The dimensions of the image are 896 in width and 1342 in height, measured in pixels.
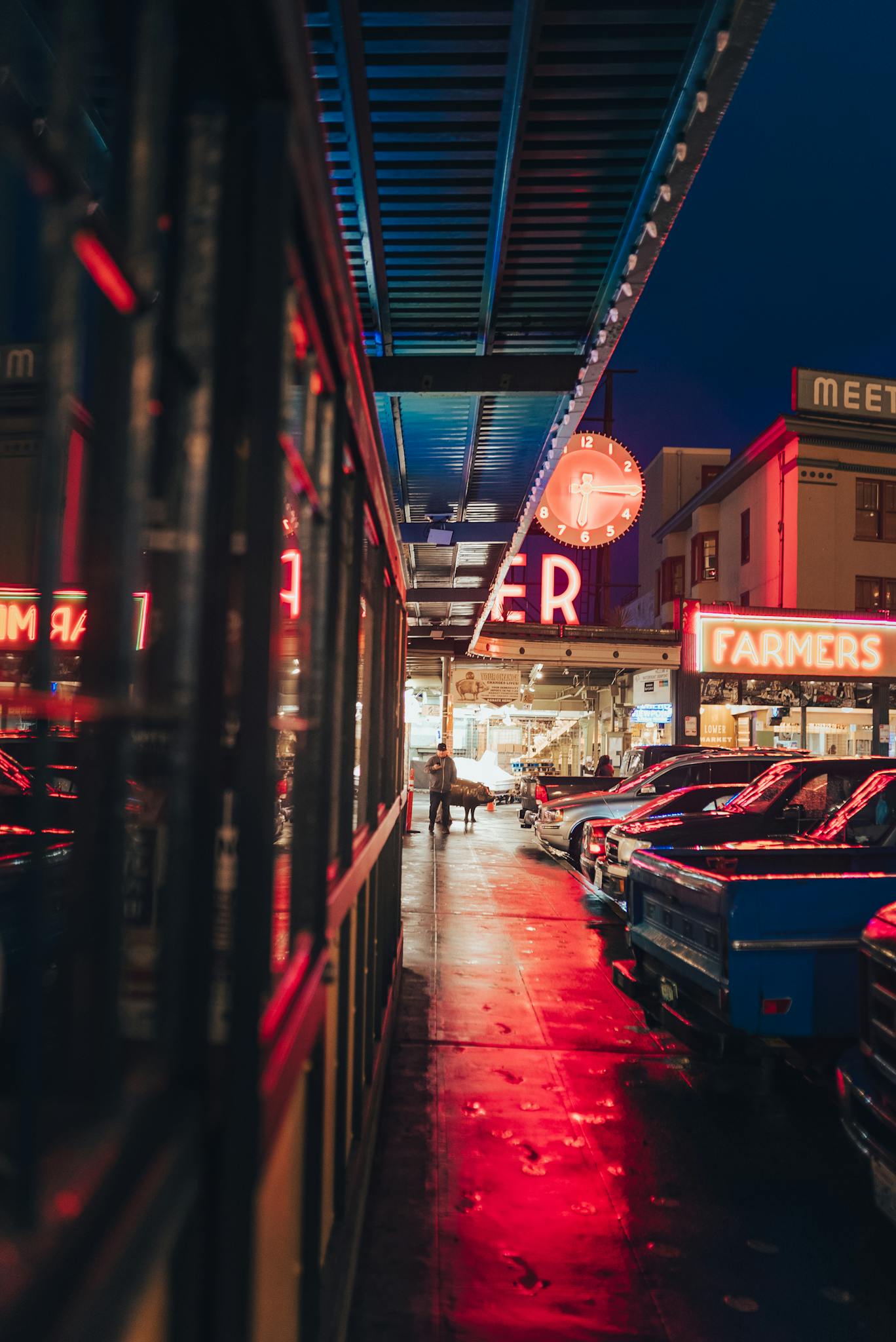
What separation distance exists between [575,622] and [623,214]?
2567 cm

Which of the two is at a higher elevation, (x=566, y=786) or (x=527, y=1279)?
(x=566, y=786)

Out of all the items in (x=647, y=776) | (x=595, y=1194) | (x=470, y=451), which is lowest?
(x=595, y=1194)

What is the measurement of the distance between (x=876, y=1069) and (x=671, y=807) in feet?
28.1

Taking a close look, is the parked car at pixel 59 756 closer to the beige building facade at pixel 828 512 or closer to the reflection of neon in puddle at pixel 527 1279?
the reflection of neon in puddle at pixel 527 1279

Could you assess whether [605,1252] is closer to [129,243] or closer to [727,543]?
[129,243]

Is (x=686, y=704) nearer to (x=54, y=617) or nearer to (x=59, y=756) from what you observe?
(x=59, y=756)

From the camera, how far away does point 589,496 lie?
1811cm

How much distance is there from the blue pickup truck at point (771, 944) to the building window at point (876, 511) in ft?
72.5

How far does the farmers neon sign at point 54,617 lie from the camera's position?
166cm

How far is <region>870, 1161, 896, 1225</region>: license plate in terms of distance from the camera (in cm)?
373

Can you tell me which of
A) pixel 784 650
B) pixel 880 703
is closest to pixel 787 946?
pixel 784 650

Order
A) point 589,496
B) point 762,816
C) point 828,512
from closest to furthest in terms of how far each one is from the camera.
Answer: point 762,816 → point 589,496 → point 828,512

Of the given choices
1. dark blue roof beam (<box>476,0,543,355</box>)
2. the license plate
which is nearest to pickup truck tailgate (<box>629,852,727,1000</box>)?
the license plate

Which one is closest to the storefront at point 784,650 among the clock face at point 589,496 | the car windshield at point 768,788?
the clock face at point 589,496
